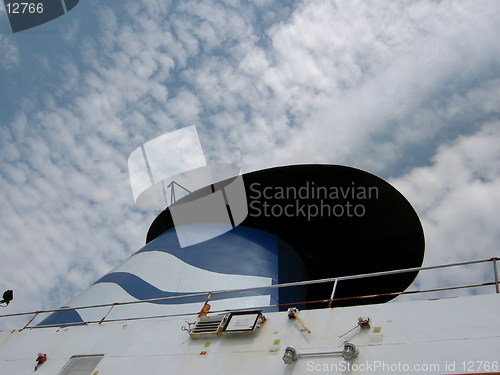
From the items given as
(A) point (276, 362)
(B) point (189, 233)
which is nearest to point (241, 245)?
(B) point (189, 233)

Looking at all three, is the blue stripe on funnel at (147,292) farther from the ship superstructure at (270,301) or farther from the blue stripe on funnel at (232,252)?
the blue stripe on funnel at (232,252)

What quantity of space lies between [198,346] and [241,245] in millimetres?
5927

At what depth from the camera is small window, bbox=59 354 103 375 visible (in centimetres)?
596

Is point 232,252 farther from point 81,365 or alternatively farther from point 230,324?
point 81,365

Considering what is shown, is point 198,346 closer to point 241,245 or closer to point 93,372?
point 93,372

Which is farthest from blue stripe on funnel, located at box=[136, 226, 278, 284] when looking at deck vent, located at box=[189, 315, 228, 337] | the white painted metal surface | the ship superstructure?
deck vent, located at box=[189, 315, 228, 337]

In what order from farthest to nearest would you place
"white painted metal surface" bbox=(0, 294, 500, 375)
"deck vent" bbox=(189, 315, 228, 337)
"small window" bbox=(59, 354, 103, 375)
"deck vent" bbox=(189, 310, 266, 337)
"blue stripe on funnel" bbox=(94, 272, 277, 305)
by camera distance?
"blue stripe on funnel" bbox=(94, 272, 277, 305) → "small window" bbox=(59, 354, 103, 375) → "deck vent" bbox=(189, 315, 228, 337) → "deck vent" bbox=(189, 310, 266, 337) → "white painted metal surface" bbox=(0, 294, 500, 375)

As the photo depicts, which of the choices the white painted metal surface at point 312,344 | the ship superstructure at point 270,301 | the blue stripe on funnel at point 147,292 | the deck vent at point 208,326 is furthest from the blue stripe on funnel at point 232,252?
the deck vent at point 208,326

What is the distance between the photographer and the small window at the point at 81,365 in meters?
5.96

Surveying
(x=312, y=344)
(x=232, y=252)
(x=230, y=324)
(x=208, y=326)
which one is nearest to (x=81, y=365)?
(x=208, y=326)

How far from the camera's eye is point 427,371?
4.06 metres

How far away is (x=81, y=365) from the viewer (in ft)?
20.0

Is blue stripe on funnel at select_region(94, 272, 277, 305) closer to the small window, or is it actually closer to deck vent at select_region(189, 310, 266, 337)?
the small window

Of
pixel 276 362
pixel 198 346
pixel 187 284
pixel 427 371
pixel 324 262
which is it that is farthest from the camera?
pixel 324 262
